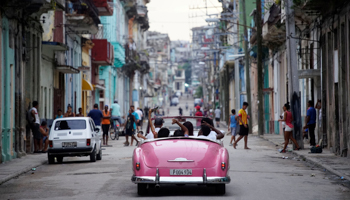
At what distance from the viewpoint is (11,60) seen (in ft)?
76.8

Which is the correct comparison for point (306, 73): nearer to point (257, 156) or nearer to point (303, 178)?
point (257, 156)

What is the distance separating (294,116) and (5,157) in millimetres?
10220

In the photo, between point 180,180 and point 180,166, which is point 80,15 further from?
point 180,180

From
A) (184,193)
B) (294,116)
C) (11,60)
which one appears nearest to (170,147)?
(184,193)

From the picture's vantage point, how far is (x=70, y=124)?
2177cm

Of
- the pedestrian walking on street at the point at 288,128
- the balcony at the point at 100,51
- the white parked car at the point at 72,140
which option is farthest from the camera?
the balcony at the point at 100,51

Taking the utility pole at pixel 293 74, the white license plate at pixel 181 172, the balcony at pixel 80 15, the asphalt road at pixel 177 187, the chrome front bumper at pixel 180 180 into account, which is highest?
the balcony at pixel 80 15

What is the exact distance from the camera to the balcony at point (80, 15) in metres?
36.4

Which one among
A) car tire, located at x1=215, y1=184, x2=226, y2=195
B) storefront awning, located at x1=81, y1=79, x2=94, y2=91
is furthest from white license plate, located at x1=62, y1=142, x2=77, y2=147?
storefront awning, located at x1=81, y1=79, x2=94, y2=91

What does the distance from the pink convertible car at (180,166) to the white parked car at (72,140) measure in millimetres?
8994

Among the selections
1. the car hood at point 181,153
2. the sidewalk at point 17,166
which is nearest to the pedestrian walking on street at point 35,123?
the sidewalk at point 17,166

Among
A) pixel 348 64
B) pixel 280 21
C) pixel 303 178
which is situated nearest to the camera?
pixel 303 178

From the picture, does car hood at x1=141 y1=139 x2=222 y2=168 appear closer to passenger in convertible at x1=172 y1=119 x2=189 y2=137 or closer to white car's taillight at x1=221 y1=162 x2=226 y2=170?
white car's taillight at x1=221 y1=162 x2=226 y2=170

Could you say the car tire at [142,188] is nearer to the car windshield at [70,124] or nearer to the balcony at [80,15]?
the car windshield at [70,124]
